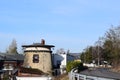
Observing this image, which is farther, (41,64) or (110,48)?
(110,48)

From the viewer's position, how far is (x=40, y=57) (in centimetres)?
7681

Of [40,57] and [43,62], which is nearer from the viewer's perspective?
[43,62]

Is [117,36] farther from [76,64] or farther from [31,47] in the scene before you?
[76,64]

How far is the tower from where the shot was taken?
76.4 meters

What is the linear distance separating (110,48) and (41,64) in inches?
776

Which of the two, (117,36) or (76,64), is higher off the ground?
(117,36)

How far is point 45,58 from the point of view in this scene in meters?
76.4

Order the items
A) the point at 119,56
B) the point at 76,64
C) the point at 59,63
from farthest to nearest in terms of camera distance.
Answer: the point at 59,63, the point at 119,56, the point at 76,64

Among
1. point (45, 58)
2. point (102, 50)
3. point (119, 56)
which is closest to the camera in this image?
point (45, 58)

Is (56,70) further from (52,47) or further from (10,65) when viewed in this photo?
(10,65)

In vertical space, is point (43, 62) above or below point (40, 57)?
below

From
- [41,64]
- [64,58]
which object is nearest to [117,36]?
[64,58]

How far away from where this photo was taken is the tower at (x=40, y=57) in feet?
251

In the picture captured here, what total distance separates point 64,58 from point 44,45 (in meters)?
13.8
